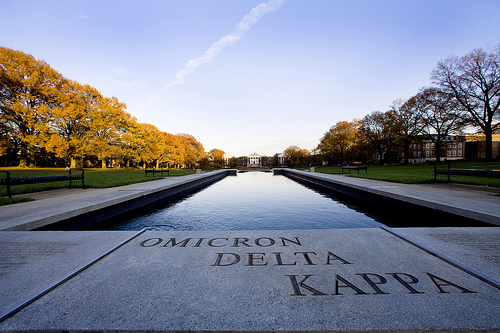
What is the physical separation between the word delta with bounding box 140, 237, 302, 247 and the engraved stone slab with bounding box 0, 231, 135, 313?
55 centimetres

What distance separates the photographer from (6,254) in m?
2.57

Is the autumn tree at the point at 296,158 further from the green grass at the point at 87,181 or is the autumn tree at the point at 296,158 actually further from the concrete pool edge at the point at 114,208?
the concrete pool edge at the point at 114,208

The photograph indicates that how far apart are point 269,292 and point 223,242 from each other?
51.5 inches

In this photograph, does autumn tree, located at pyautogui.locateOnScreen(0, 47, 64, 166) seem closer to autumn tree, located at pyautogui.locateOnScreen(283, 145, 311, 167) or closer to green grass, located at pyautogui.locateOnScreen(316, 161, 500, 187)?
green grass, located at pyautogui.locateOnScreen(316, 161, 500, 187)

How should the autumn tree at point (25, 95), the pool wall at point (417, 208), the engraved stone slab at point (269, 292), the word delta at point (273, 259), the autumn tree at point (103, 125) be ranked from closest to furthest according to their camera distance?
the engraved stone slab at point (269, 292) < the word delta at point (273, 259) < the pool wall at point (417, 208) < the autumn tree at point (25, 95) < the autumn tree at point (103, 125)

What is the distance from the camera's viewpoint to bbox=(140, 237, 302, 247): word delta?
113 inches

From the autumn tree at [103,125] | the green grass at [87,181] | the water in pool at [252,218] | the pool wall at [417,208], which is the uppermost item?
the autumn tree at [103,125]

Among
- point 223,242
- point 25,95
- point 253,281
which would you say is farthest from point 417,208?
point 25,95

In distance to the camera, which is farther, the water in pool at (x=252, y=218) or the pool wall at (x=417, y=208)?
the water in pool at (x=252, y=218)

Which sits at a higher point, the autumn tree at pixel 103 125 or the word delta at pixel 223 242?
the autumn tree at pixel 103 125

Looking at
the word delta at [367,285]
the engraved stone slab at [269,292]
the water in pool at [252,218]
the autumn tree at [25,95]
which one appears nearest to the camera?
the engraved stone slab at [269,292]

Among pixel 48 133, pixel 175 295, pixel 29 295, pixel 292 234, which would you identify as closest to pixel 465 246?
pixel 292 234

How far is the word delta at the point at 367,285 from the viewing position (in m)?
1.76

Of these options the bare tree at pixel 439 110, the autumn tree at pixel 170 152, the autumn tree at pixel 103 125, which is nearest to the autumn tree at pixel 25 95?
the autumn tree at pixel 103 125
